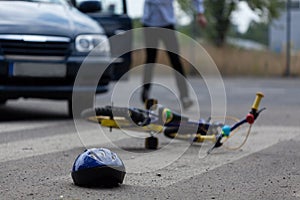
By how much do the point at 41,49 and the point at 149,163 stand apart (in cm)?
294

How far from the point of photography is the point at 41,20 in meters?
8.49

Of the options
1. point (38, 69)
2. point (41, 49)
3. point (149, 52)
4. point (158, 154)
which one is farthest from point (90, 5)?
point (158, 154)

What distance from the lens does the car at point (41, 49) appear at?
27.3 feet

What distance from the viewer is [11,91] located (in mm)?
8398

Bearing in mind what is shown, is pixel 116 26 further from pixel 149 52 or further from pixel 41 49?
pixel 41 49

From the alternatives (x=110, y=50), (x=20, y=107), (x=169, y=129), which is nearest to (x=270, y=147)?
(x=169, y=129)

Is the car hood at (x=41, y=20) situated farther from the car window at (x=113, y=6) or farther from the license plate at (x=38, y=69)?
the car window at (x=113, y=6)

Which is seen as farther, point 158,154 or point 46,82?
point 46,82

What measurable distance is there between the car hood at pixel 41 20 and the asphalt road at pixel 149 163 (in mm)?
891

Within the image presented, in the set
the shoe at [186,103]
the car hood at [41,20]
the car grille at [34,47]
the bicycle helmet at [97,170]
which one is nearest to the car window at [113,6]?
the shoe at [186,103]

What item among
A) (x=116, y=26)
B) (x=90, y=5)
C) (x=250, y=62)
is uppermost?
(x=90, y=5)

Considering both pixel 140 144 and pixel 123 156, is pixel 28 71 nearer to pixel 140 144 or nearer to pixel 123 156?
pixel 140 144

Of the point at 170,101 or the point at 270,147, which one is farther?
the point at 170,101

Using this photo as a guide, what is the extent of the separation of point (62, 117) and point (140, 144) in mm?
2399
